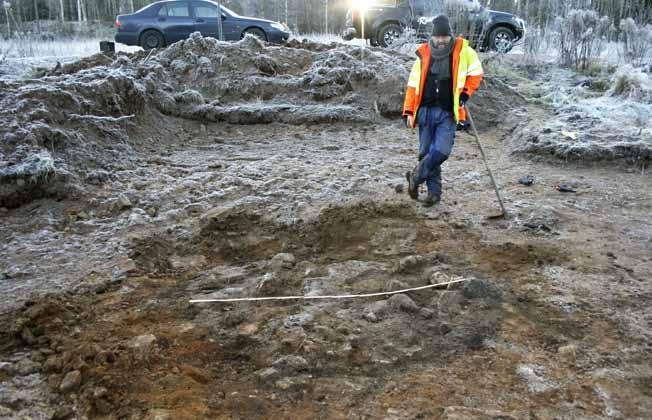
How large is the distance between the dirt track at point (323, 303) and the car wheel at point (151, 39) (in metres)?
8.54

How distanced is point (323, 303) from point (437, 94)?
2.48 m

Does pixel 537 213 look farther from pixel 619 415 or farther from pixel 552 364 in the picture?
pixel 619 415

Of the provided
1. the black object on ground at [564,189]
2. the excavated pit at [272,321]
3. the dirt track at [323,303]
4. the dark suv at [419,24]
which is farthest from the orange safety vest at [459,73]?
the dark suv at [419,24]

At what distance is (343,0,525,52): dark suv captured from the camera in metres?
11.6

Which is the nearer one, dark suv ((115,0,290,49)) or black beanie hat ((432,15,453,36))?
black beanie hat ((432,15,453,36))

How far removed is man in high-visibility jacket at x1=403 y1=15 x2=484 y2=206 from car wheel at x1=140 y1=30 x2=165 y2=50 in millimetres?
10386

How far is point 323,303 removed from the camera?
11.8 feet

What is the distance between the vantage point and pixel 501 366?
117 inches

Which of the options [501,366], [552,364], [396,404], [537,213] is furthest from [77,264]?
[537,213]

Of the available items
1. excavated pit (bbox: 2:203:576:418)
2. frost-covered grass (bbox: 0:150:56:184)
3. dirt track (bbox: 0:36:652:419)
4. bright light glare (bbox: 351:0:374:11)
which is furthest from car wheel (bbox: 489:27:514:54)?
frost-covered grass (bbox: 0:150:56:184)

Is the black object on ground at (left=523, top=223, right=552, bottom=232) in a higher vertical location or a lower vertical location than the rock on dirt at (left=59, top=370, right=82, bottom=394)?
higher

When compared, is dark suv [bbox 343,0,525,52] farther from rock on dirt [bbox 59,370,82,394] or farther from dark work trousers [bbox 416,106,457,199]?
rock on dirt [bbox 59,370,82,394]

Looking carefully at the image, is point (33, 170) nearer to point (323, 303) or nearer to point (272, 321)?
point (272, 321)

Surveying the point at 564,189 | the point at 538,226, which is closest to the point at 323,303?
the point at 538,226
